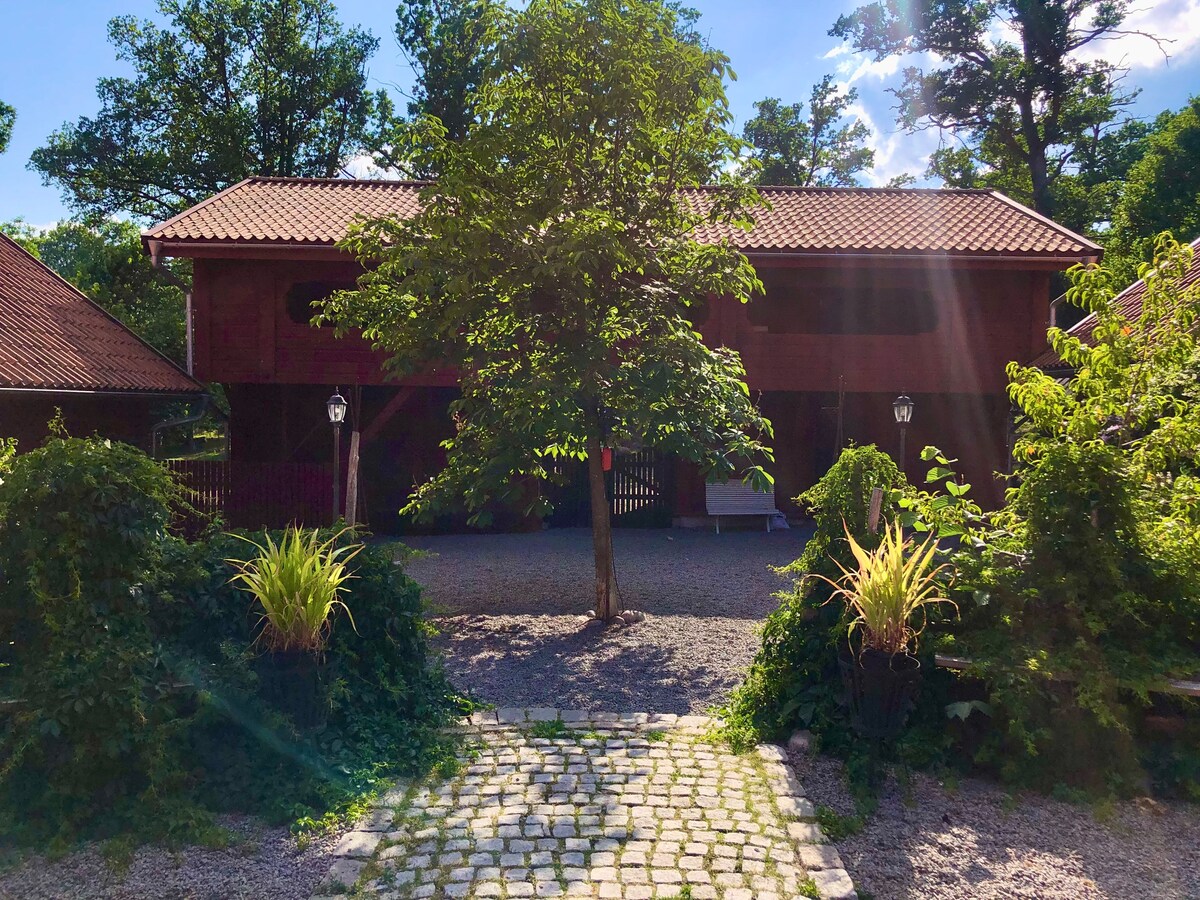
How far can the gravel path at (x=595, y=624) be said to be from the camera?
609cm

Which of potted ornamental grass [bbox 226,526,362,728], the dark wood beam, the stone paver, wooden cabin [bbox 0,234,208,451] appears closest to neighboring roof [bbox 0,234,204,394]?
wooden cabin [bbox 0,234,208,451]

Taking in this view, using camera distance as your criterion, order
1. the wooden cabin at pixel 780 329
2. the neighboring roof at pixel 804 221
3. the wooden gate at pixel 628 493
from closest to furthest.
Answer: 1. the neighboring roof at pixel 804 221
2. the wooden cabin at pixel 780 329
3. the wooden gate at pixel 628 493

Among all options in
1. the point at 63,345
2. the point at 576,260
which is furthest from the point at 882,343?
the point at 63,345

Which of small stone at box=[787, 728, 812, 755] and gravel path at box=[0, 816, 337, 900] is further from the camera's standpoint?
small stone at box=[787, 728, 812, 755]

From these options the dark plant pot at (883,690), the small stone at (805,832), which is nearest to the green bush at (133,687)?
the small stone at (805,832)

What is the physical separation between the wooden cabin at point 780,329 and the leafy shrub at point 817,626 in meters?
8.16

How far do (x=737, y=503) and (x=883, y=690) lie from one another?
35.8 feet

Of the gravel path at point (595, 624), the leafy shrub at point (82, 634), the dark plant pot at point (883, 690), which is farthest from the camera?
the gravel path at point (595, 624)

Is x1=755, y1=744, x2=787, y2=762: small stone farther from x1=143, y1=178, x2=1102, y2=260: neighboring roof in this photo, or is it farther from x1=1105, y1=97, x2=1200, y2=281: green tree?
x1=1105, y1=97, x2=1200, y2=281: green tree

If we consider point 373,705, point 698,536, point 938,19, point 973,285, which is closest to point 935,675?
point 373,705

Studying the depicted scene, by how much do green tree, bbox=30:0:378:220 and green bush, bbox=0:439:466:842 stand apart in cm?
2421

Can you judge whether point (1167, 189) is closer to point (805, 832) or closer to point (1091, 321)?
point (1091, 321)

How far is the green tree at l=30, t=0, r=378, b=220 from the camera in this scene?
25.8m

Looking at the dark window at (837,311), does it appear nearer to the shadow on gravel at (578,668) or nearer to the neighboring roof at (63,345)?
the shadow on gravel at (578,668)
